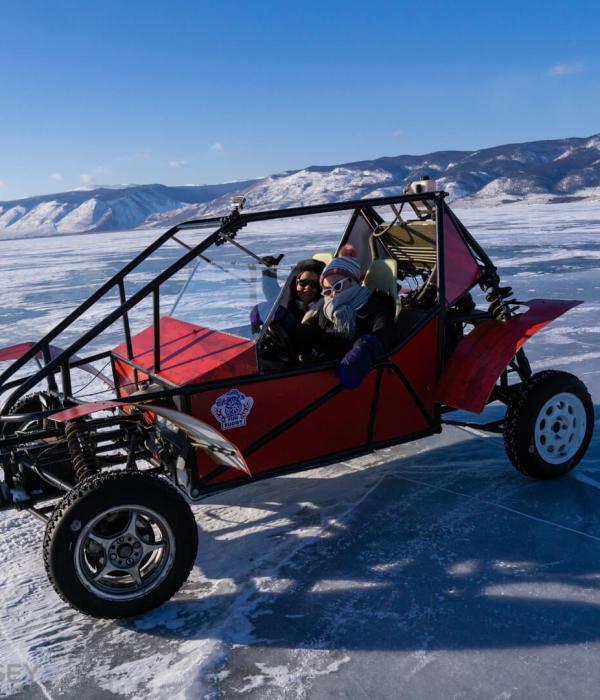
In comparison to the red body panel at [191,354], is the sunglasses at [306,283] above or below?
above

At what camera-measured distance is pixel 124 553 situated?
284 centimetres

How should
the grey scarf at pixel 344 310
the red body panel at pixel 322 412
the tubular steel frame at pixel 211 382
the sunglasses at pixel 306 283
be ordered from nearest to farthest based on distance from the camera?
the tubular steel frame at pixel 211 382 → the red body panel at pixel 322 412 → the grey scarf at pixel 344 310 → the sunglasses at pixel 306 283

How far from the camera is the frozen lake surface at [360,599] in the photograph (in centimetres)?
242

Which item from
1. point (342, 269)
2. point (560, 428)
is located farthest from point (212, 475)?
point (560, 428)

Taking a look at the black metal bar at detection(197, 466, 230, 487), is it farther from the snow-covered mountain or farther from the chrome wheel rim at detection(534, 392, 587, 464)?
the snow-covered mountain

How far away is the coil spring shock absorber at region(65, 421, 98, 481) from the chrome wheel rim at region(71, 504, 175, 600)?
0.96 ft

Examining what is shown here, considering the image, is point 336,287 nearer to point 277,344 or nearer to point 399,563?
point 277,344

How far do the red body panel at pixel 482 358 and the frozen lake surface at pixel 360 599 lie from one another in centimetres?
57

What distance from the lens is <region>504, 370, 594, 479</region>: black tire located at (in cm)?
390

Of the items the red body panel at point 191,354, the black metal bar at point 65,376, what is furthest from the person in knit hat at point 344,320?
the black metal bar at point 65,376

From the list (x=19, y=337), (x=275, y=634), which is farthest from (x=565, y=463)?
(x=19, y=337)

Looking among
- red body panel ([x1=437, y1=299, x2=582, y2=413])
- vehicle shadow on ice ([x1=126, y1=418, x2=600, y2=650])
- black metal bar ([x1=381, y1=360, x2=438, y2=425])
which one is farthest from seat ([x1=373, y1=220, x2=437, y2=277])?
vehicle shadow on ice ([x1=126, y1=418, x2=600, y2=650])

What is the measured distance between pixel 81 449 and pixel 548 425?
8.97 ft

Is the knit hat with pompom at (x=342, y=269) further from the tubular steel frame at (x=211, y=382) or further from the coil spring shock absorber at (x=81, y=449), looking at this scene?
the coil spring shock absorber at (x=81, y=449)
